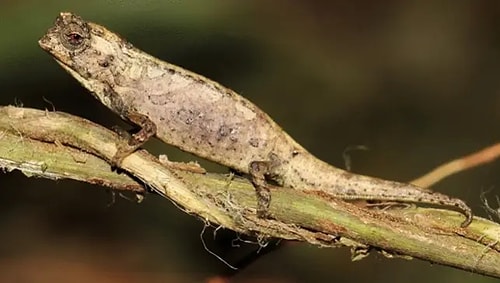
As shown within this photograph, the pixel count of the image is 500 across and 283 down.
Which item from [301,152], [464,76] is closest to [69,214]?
[301,152]

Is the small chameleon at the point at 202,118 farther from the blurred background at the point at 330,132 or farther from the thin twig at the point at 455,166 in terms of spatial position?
the blurred background at the point at 330,132

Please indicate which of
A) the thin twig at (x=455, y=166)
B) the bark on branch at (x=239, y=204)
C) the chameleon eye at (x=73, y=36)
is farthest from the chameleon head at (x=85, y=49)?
the thin twig at (x=455, y=166)

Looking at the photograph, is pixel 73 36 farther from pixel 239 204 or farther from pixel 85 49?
pixel 239 204

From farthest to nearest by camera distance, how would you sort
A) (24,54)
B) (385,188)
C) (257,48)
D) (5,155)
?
1. (257,48)
2. (24,54)
3. (385,188)
4. (5,155)

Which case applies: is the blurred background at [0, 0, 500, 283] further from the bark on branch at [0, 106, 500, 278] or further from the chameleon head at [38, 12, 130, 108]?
the bark on branch at [0, 106, 500, 278]

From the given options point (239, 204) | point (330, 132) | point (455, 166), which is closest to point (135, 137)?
point (239, 204)

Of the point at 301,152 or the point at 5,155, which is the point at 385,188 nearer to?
the point at 301,152
